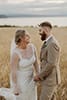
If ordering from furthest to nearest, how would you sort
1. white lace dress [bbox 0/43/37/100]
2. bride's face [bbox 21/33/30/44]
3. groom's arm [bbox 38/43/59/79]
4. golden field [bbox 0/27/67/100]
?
golden field [bbox 0/27/67/100]
white lace dress [bbox 0/43/37/100]
bride's face [bbox 21/33/30/44]
groom's arm [bbox 38/43/59/79]

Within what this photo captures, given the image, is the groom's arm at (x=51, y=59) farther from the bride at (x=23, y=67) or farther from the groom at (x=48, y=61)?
the bride at (x=23, y=67)

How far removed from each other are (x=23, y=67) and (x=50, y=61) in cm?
39

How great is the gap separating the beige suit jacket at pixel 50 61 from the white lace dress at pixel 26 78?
25 cm

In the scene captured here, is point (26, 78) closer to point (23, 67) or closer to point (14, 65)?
point (23, 67)

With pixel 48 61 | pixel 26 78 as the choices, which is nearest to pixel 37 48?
pixel 26 78

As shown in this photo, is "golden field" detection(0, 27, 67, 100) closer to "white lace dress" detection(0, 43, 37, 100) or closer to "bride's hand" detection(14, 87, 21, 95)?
"white lace dress" detection(0, 43, 37, 100)

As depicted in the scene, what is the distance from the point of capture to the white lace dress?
317 centimetres

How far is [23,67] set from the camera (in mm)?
3193

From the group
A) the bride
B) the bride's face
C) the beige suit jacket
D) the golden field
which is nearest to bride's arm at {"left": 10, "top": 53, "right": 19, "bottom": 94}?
the bride

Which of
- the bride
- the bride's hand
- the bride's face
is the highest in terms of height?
the bride's face

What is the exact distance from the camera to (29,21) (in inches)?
189

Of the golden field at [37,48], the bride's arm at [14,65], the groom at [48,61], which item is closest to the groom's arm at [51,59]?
the groom at [48,61]

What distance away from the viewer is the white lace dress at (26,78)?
3168mm

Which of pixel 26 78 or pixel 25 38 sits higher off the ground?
pixel 25 38
